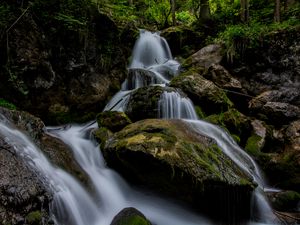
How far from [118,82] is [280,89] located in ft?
17.3

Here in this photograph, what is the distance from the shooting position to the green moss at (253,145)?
8227 millimetres

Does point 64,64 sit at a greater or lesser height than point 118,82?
greater

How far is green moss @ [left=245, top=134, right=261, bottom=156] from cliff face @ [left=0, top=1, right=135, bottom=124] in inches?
172

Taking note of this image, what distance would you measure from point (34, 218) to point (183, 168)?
7.99 feet

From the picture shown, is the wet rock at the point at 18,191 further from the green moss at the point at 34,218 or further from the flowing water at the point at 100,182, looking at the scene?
the flowing water at the point at 100,182

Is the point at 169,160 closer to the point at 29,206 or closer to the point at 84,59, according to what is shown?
the point at 29,206

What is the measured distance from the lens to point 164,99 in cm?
869

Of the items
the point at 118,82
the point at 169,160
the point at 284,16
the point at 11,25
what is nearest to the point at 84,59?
the point at 118,82

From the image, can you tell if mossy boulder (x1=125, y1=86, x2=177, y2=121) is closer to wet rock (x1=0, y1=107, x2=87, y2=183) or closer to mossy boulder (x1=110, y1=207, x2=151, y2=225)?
wet rock (x1=0, y1=107, x2=87, y2=183)

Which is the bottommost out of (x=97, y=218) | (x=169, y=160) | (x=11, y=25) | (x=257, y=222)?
(x=257, y=222)

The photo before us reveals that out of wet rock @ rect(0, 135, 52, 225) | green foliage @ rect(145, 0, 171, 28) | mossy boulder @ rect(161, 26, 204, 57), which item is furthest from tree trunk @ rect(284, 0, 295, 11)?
wet rock @ rect(0, 135, 52, 225)

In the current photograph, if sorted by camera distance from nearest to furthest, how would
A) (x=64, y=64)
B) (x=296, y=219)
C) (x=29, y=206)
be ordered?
(x=29, y=206) < (x=296, y=219) < (x=64, y=64)

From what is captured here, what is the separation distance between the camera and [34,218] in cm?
410

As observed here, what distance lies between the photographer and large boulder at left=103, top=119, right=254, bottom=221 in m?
5.55
